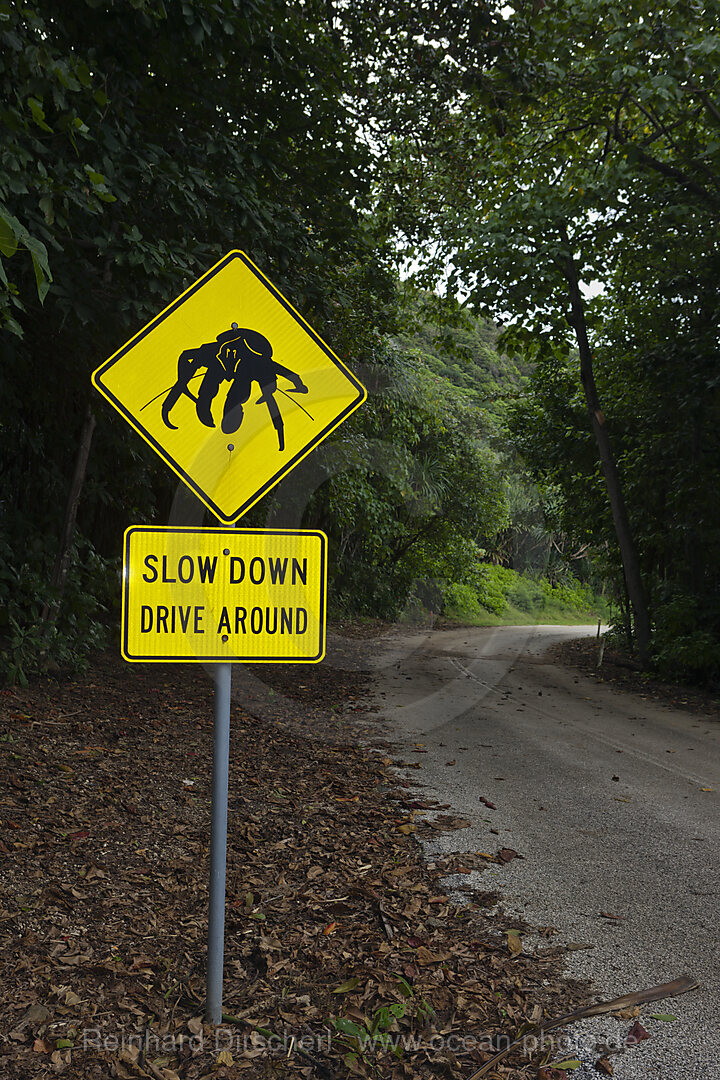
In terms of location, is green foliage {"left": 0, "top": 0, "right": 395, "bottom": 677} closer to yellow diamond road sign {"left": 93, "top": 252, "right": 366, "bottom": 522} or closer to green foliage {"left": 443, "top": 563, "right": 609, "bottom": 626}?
yellow diamond road sign {"left": 93, "top": 252, "right": 366, "bottom": 522}

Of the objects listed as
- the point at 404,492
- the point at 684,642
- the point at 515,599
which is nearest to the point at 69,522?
the point at 684,642

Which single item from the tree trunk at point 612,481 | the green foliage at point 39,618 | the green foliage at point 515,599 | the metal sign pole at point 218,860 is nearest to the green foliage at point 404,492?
the green foliage at point 515,599

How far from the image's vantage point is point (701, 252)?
10.8 metres

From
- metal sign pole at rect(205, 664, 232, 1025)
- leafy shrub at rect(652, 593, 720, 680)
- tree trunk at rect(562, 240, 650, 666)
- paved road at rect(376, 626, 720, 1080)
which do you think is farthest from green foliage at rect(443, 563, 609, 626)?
metal sign pole at rect(205, 664, 232, 1025)

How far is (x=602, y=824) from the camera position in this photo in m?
4.89

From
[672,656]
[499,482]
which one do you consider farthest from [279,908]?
[499,482]

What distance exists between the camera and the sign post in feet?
8.80

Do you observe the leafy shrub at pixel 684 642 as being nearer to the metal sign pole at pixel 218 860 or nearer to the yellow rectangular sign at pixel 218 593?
the yellow rectangular sign at pixel 218 593

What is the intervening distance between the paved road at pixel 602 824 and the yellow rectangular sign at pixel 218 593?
1684 millimetres

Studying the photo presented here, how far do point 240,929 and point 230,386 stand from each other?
225 centimetres

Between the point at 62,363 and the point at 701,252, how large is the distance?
27.6 feet

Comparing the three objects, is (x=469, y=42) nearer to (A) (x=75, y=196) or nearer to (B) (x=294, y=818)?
(A) (x=75, y=196)

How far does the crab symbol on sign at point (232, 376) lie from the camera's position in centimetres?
276

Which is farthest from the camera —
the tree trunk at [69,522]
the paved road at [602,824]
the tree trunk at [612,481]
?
the tree trunk at [612,481]
